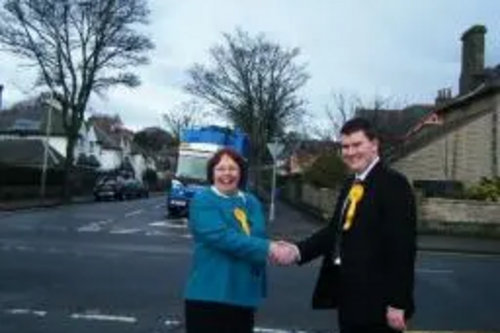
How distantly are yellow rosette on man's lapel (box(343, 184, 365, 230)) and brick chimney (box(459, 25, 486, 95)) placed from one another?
4150 cm

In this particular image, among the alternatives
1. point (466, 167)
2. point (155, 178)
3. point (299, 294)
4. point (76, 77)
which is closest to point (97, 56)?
point (76, 77)

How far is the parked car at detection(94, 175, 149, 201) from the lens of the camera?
6381cm

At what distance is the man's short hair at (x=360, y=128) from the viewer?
18.7ft

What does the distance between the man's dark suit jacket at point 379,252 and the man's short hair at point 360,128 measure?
0.69 feet

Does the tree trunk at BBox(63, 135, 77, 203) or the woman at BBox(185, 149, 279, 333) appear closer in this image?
the woman at BBox(185, 149, 279, 333)

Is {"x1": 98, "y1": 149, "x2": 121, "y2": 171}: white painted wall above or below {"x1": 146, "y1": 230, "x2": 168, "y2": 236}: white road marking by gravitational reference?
above

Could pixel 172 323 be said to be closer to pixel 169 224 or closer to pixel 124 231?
pixel 124 231

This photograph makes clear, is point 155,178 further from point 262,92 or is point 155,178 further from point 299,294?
point 299,294

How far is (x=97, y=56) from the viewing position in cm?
5844

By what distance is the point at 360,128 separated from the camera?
5703 mm

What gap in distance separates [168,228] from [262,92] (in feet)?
139

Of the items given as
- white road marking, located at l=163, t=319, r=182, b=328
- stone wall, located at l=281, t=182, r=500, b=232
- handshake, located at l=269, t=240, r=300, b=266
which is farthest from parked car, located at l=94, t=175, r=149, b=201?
handshake, located at l=269, t=240, r=300, b=266

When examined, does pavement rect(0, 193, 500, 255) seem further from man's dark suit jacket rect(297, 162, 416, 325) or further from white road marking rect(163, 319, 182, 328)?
man's dark suit jacket rect(297, 162, 416, 325)

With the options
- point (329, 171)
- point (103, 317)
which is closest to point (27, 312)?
point (103, 317)
